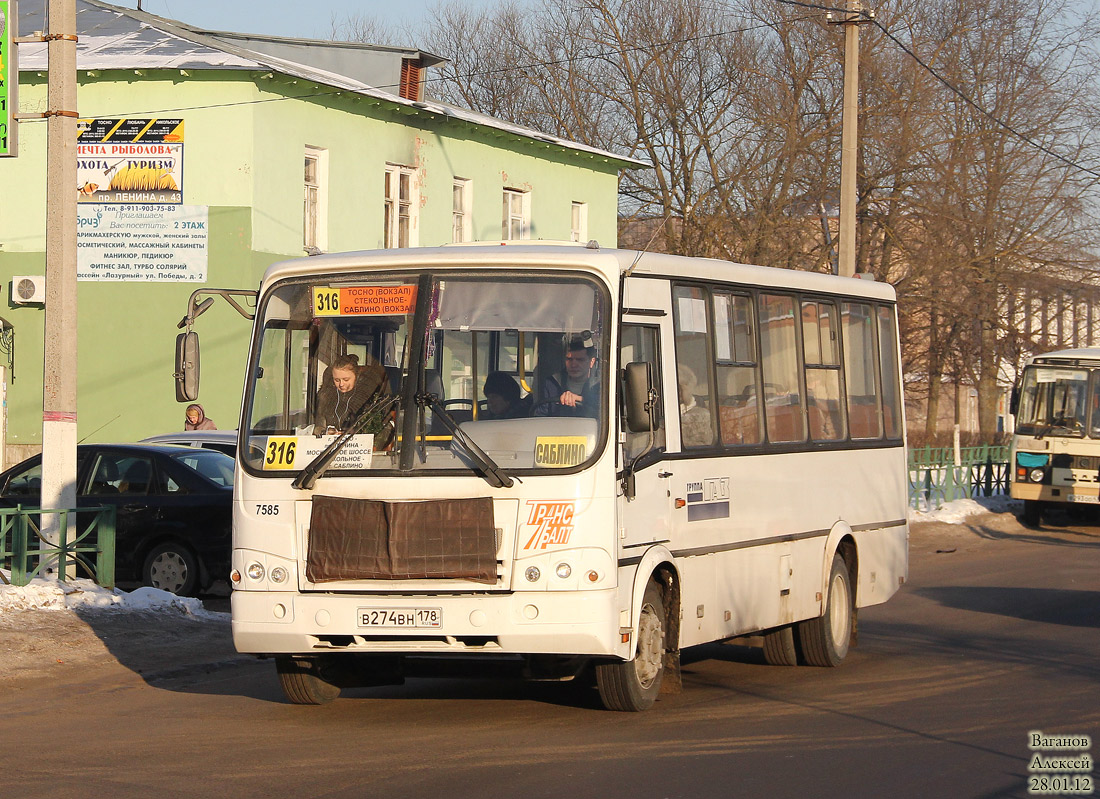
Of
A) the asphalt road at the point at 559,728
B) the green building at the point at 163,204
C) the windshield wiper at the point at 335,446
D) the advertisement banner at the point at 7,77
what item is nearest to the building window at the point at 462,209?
the green building at the point at 163,204

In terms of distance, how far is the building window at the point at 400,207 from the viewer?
29.6m

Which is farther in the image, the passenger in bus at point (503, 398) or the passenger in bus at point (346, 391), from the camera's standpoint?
the passenger in bus at point (346, 391)

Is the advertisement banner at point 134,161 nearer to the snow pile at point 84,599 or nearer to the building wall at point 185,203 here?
the building wall at point 185,203

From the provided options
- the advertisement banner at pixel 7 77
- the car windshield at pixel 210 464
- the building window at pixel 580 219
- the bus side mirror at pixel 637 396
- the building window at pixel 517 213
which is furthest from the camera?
the building window at pixel 580 219

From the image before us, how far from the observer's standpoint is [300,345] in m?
9.02

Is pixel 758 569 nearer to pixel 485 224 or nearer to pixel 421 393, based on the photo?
pixel 421 393

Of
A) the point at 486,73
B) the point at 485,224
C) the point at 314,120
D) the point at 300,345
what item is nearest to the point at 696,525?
the point at 300,345

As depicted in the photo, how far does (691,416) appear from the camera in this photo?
963cm

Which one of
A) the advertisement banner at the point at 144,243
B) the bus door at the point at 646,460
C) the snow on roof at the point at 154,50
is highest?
the snow on roof at the point at 154,50

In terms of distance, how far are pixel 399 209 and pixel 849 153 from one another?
10.4m

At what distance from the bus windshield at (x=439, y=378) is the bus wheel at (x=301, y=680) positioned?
1.31m

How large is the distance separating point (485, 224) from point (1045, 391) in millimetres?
11739

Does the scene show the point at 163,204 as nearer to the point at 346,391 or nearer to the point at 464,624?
the point at 346,391

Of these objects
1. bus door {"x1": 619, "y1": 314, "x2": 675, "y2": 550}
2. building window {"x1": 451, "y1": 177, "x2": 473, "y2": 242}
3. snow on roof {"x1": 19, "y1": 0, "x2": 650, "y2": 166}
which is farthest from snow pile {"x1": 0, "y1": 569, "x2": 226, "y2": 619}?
building window {"x1": 451, "y1": 177, "x2": 473, "y2": 242}
